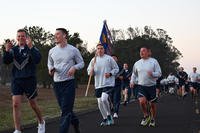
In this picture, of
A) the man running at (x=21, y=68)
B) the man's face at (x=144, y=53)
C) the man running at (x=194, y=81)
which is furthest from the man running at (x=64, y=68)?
the man running at (x=194, y=81)

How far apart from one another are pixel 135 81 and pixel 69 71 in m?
4.83

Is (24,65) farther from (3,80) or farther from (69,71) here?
(3,80)

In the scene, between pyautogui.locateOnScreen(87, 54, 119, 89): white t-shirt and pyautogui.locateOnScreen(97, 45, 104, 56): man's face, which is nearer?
pyautogui.locateOnScreen(87, 54, 119, 89): white t-shirt

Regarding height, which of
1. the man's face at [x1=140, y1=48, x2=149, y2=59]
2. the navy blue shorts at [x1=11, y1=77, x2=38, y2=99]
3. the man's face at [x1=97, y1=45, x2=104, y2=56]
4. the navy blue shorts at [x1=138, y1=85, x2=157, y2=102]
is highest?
the man's face at [x1=97, y1=45, x2=104, y2=56]

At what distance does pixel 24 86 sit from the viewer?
1025 cm

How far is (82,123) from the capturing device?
1414 centimetres

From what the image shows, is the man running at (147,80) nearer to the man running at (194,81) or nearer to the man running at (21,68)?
the man running at (21,68)

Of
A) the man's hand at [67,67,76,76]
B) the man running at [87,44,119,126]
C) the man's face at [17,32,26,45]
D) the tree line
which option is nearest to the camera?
the man's hand at [67,67,76,76]

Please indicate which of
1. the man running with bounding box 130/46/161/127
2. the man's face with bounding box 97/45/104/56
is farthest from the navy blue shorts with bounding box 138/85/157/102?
the man's face with bounding box 97/45/104/56

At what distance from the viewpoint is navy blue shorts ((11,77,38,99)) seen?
10.2 metres

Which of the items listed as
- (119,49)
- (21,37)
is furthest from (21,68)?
(119,49)

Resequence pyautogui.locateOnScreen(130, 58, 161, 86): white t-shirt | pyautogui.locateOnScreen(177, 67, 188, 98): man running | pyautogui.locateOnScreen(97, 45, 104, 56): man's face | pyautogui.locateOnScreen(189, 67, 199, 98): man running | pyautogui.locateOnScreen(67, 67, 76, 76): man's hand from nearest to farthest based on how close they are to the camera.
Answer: pyautogui.locateOnScreen(67, 67, 76, 76): man's hand < pyautogui.locateOnScreen(130, 58, 161, 86): white t-shirt < pyautogui.locateOnScreen(97, 45, 104, 56): man's face < pyautogui.locateOnScreen(189, 67, 199, 98): man running < pyautogui.locateOnScreen(177, 67, 188, 98): man running

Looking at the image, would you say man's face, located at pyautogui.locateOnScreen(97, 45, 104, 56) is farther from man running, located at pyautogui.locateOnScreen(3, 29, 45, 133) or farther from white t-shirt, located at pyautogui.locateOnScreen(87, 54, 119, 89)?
man running, located at pyautogui.locateOnScreen(3, 29, 45, 133)

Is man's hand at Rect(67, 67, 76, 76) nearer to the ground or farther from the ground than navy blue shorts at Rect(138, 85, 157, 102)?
farther from the ground
